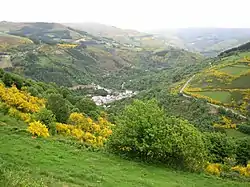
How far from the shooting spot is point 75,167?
32.6m

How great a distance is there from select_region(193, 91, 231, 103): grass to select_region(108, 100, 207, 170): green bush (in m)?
106

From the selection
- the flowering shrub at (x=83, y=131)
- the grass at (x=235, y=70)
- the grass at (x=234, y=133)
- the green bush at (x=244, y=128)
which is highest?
the flowering shrub at (x=83, y=131)

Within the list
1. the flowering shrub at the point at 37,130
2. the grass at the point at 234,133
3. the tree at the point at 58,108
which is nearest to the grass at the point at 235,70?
the grass at the point at 234,133

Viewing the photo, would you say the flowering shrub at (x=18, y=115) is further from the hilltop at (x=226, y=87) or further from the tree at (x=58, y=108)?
the hilltop at (x=226, y=87)

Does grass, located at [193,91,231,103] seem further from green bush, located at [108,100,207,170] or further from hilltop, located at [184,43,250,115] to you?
green bush, located at [108,100,207,170]

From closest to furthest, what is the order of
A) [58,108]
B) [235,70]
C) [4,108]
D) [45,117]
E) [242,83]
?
1. [45,117]
2. [4,108]
3. [58,108]
4. [242,83]
5. [235,70]

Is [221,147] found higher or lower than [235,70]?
lower

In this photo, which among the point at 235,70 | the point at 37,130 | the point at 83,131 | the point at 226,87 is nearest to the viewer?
the point at 37,130

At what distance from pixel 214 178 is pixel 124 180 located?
46.2 ft

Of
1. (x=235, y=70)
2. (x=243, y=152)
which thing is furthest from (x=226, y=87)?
(x=243, y=152)

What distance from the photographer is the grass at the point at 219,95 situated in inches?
5856

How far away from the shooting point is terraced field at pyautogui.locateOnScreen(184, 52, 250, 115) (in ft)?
479

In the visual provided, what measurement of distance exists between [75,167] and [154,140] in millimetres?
12167

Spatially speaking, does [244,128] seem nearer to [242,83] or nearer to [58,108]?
[242,83]
